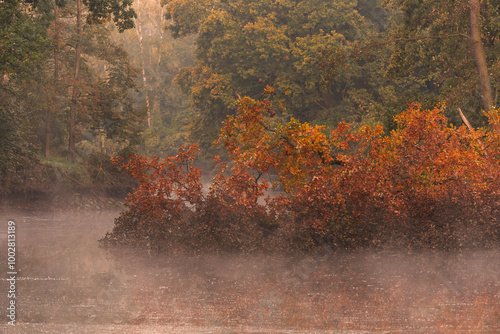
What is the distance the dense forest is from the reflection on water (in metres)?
0.48

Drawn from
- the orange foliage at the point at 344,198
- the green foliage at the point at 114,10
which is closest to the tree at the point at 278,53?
the green foliage at the point at 114,10

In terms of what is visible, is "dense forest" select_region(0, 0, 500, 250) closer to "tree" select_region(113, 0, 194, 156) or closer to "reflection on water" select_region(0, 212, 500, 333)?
"reflection on water" select_region(0, 212, 500, 333)

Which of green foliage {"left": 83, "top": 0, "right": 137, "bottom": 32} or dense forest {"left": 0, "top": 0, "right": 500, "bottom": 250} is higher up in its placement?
green foliage {"left": 83, "top": 0, "right": 137, "bottom": 32}

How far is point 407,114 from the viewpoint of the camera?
33.3 ft

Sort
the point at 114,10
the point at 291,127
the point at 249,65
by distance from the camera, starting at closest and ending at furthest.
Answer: the point at 291,127 < the point at 114,10 < the point at 249,65

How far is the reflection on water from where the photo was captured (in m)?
6.43

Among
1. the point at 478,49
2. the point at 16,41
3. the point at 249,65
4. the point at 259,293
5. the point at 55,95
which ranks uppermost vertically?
the point at 249,65

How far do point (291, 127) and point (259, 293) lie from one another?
3341mm

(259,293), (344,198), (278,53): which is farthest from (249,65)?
(259,293)

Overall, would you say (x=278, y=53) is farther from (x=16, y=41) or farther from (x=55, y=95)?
(x=16, y=41)

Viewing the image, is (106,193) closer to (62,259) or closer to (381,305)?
(62,259)

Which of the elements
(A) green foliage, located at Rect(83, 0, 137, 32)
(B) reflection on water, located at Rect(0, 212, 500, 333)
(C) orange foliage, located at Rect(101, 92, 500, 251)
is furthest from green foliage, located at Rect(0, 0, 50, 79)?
(B) reflection on water, located at Rect(0, 212, 500, 333)

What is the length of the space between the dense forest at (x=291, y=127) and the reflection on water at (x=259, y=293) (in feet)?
1.58

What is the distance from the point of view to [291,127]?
31.3 feet
